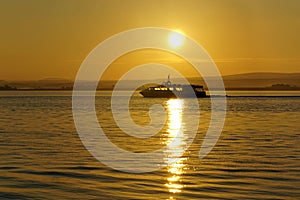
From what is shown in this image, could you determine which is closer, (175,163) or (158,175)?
(158,175)

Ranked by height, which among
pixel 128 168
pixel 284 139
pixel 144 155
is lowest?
pixel 128 168

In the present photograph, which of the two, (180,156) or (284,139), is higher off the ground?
(284,139)

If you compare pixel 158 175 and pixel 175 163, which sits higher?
pixel 175 163

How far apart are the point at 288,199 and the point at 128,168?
8.31 meters

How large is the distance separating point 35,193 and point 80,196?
168 centimetres

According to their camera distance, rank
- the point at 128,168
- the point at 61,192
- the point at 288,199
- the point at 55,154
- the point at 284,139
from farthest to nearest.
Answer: the point at 284,139, the point at 55,154, the point at 128,168, the point at 61,192, the point at 288,199

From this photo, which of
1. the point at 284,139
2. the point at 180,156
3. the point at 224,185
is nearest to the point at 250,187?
the point at 224,185

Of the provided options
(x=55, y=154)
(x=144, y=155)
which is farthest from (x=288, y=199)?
(x=55, y=154)

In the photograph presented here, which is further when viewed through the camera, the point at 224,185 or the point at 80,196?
the point at 224,185

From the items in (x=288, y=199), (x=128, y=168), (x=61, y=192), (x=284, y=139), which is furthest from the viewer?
(x=284, y=139)

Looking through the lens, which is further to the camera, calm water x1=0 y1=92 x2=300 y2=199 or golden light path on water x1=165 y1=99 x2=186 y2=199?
golden light path on water x1=165 y1=99 x2=186 y2=199

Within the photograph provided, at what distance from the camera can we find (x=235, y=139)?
40.4m

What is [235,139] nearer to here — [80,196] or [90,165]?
[90,165]

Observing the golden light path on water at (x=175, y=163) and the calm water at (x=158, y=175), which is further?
the golden light path on water at (x=175, y=163)
